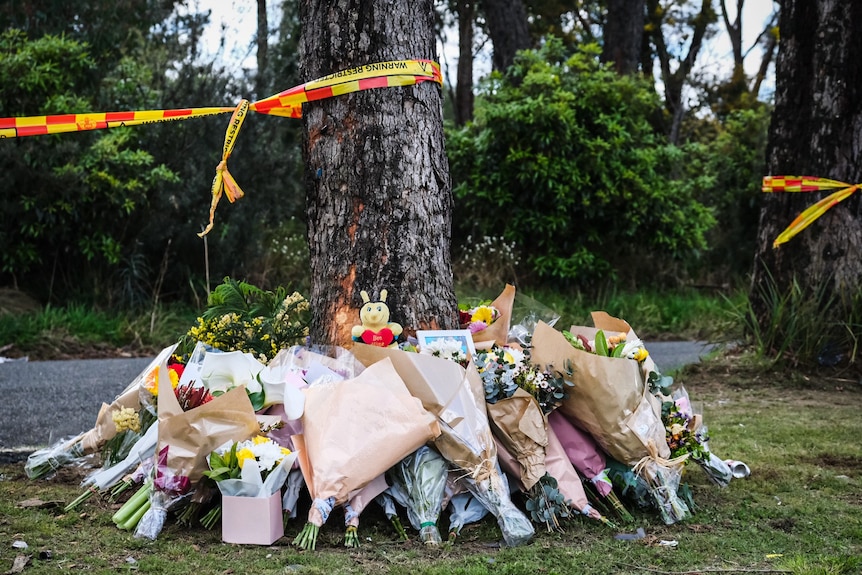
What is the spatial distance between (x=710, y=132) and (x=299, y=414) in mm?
22956

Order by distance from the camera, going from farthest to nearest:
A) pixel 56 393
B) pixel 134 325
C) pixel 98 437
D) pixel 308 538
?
pixel 134 325 → pixel 56 393 → pixel 98 437 → pixel 308 538

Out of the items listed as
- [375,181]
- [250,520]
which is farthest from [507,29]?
[250,520]

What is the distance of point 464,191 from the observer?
35.8ft

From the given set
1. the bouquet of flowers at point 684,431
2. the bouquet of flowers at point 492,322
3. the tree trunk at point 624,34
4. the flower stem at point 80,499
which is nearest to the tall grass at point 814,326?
the bouquet of flowers at point 684,431

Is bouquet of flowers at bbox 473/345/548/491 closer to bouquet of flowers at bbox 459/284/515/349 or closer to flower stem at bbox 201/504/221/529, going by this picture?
bouquet of flowers at bbox 459/284/515/349

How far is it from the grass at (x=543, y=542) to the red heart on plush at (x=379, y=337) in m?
0.63

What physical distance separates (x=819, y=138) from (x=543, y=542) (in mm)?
4662

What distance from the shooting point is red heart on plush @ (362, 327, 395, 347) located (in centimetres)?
323

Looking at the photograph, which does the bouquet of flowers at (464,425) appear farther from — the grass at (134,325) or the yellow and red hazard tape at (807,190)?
the grass at (134,325)

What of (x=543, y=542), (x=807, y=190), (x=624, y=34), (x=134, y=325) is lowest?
(x=134, y=325)

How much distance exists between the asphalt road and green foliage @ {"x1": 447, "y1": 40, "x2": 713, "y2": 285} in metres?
2.57

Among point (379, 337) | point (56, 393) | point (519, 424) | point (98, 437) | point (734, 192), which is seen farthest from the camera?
point (734, 192)

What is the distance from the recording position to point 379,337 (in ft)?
10.7

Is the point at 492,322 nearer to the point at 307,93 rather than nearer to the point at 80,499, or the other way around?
the point at 307,93
